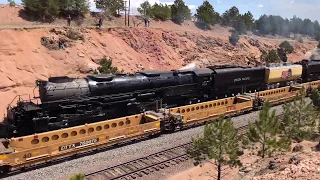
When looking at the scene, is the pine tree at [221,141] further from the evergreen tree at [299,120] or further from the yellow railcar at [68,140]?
the evergreen tree at [299,120]

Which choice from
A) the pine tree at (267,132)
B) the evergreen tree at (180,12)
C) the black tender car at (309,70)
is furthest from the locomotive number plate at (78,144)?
the evergreen tree at (180,12)

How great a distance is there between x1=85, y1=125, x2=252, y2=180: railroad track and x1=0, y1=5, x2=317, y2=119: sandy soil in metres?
14.5

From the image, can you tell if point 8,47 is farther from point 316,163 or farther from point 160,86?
point 316,163

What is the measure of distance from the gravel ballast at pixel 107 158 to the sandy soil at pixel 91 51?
1262 cm

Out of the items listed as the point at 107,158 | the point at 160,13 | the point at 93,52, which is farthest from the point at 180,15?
the point at 107,158

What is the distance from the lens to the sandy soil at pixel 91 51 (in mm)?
30266

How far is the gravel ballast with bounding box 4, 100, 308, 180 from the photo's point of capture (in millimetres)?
13759

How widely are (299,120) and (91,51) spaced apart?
87.6 feet

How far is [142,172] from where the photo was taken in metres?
14.3

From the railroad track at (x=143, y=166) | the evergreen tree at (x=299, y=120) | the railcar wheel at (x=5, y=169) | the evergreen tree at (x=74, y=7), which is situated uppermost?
the evergreen tree at (x=74, y=7)

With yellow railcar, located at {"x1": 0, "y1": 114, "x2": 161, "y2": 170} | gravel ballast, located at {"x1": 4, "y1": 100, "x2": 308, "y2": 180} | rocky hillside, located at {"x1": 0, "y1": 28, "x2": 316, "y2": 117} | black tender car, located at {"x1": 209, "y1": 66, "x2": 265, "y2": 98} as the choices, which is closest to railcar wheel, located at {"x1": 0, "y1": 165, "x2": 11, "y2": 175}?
yellow railcar, located at {"x1": 0, "y1": 114, "x2": 161, "y2": 170}

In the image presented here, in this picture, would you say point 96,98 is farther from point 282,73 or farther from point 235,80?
point 282,73

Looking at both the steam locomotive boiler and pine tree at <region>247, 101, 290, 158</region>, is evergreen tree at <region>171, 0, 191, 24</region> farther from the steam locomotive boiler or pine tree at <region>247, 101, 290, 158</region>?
pine tree at <region>247, 101, 290, 158</region>

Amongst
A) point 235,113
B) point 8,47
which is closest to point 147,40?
point 8,47
